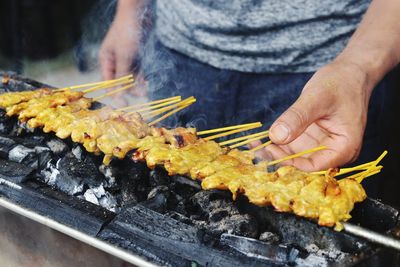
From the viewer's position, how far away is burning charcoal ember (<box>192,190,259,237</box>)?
2830 millimetres

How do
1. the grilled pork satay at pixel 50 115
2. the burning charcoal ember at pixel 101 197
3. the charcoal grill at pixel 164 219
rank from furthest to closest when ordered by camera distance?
the grilled pork satay at pixel 50 115 → the burning charcoal ember at pixel 101 197 → the charcoal grill at pixel 164 219

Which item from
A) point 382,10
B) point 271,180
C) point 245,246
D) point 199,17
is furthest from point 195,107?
point 245,246

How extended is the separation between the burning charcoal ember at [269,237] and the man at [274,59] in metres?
0.74

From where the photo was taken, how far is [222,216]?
2939 mm

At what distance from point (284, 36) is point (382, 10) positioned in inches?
35.2

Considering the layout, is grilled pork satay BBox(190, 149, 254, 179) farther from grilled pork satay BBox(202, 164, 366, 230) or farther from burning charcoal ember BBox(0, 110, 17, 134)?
burning charcoal ember BBox(0, 110, 17, 134)

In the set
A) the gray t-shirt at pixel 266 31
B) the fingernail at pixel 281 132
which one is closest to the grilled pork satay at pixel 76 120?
the fingernail at pixel 281 132

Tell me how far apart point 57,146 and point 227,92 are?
6.47 feet

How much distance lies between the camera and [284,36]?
4.72 meters

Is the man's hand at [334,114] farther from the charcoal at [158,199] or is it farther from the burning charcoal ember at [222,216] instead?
the charcoal at [158,199]

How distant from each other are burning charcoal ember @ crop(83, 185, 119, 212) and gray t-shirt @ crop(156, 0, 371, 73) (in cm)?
213

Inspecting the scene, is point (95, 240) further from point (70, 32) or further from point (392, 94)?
point (70, 32)

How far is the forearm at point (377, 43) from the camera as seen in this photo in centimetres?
388

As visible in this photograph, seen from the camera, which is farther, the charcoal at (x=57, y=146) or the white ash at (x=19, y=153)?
the charcoal at (x=57, y=146)
